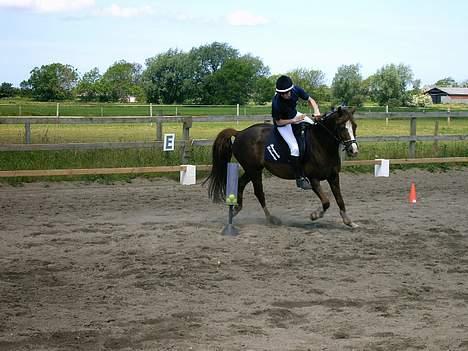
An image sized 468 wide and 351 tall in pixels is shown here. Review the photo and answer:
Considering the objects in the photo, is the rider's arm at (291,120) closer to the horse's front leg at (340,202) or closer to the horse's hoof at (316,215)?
the horse's front leg at (340,202)

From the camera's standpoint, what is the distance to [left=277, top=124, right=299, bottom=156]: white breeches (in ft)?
34.1

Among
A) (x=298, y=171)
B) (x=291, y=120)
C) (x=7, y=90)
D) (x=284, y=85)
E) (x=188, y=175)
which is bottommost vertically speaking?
(x=188, y=175)

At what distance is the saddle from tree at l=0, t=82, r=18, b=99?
6987 centimetres

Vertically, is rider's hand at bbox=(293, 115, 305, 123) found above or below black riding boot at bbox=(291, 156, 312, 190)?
above

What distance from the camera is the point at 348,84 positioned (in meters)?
60.9

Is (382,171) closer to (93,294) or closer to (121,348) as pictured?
(93,294)

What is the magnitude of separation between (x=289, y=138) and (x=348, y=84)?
170ft

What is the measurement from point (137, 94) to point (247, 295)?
71464mm

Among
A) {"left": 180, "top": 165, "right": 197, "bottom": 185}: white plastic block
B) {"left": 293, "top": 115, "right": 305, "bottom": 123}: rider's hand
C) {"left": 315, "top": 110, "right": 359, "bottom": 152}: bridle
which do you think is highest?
{"left": 293, "top": 115, "right": 305, "bottom": 123}: rider's hand

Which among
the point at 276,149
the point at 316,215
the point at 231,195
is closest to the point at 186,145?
the point at 276,149

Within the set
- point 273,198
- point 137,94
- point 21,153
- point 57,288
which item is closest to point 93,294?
point 57,288

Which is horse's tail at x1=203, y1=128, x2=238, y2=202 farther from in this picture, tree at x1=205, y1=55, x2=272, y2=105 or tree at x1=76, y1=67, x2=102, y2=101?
tree at x1=76, y1=67, x2=102, y2=101

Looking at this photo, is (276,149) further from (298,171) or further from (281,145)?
(298,171)

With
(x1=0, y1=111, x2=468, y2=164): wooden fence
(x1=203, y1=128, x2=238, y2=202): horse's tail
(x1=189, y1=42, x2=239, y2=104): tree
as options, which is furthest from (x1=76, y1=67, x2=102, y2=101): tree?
(x1=203, y1=128, x2=238, y2=202): horse's tail
